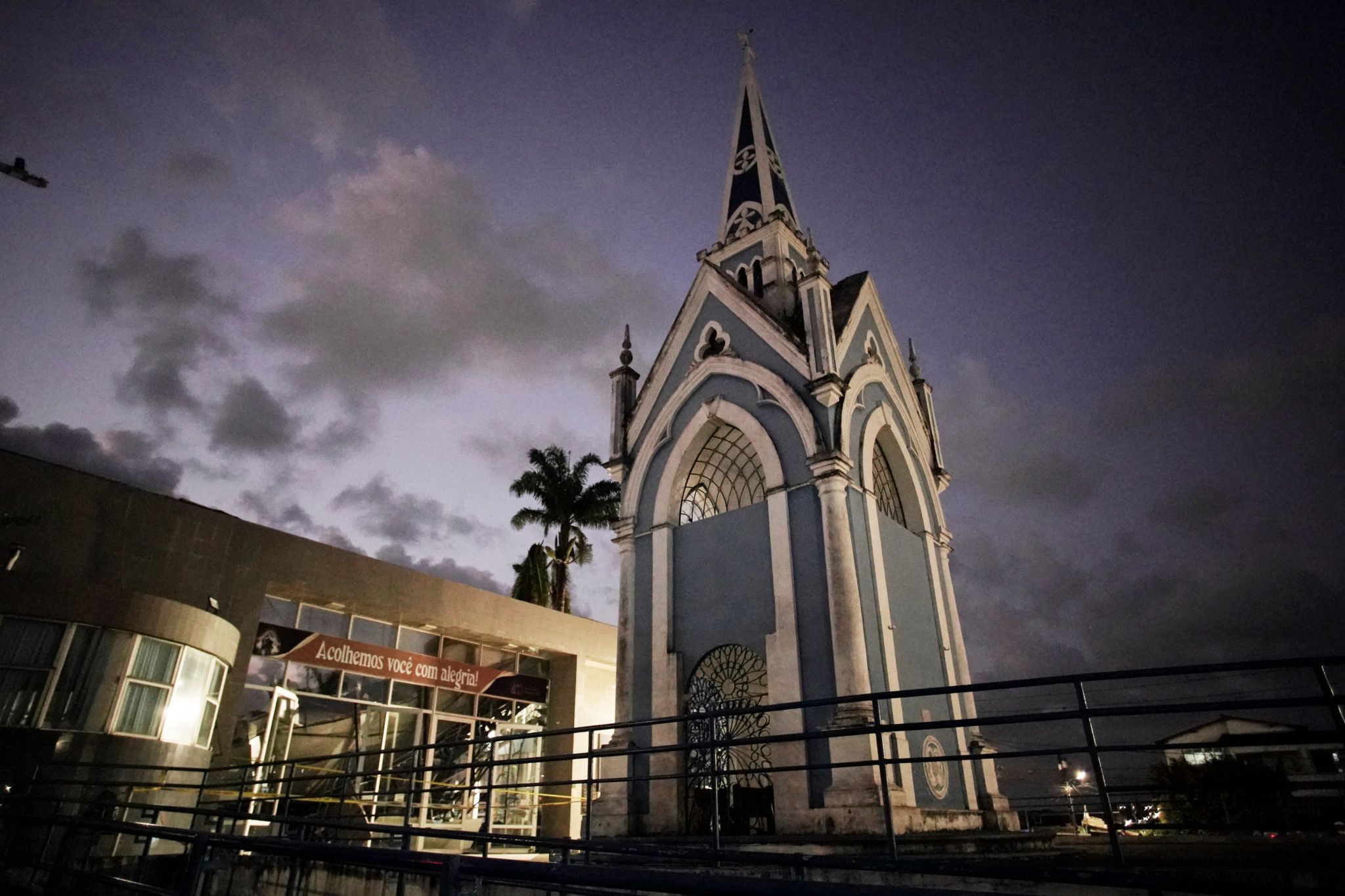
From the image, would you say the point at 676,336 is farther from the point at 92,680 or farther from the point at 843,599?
the point at 92,680

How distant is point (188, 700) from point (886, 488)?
12.2 m

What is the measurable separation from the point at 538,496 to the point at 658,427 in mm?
17255

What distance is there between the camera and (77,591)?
11.1m

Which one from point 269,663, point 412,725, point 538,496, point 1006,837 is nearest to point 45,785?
point 269,663

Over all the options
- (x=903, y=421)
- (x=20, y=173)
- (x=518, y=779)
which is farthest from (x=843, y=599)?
(x=20, y=173)

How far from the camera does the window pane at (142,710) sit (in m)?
11.2

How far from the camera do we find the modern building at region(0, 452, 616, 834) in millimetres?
10930

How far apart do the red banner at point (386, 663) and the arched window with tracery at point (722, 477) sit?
31.2 feet

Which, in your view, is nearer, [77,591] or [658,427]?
[77,591]

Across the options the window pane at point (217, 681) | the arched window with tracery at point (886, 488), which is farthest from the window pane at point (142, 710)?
the arched window with tracery at point (886, 488)

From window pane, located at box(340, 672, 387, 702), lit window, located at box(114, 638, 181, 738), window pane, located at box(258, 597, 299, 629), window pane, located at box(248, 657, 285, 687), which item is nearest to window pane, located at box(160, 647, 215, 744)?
lit window, located at box(114, 638, 181, 738)

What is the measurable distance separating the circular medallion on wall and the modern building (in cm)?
579

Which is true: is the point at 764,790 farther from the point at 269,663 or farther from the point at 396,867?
the point at 269,663

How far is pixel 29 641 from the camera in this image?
1087cm
